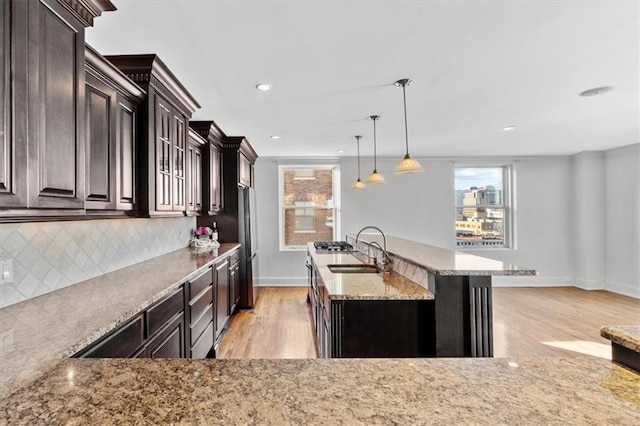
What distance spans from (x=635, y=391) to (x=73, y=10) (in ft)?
7.64

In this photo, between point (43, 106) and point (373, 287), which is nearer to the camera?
point (43, 106)

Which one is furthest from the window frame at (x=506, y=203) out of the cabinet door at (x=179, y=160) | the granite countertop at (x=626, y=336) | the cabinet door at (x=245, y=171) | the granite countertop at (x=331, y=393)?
the granite countertop at (x=331, y=393)

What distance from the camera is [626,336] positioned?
Answer: 0.81 meters

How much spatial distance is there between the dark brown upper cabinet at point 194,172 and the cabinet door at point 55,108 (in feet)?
5.73

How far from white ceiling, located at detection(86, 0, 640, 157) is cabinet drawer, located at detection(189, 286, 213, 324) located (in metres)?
1.77

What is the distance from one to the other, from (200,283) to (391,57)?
233 cm

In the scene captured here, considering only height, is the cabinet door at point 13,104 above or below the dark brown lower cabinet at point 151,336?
above

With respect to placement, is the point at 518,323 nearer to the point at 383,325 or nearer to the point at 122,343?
the point at 383,325

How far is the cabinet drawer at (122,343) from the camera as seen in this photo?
138 cm

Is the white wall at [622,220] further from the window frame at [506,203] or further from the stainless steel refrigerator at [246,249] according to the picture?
the stainless steel refrigerator at [246,249]

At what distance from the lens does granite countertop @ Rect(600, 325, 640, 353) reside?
784mm

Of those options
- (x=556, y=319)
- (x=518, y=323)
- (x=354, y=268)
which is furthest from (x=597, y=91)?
(x=556, y=319)

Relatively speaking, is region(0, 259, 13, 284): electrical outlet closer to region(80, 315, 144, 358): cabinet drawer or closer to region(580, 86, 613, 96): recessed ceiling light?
region(80, 315, 144, 358): cabinet drawer

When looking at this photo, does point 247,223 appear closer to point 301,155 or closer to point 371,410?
point 301,155
